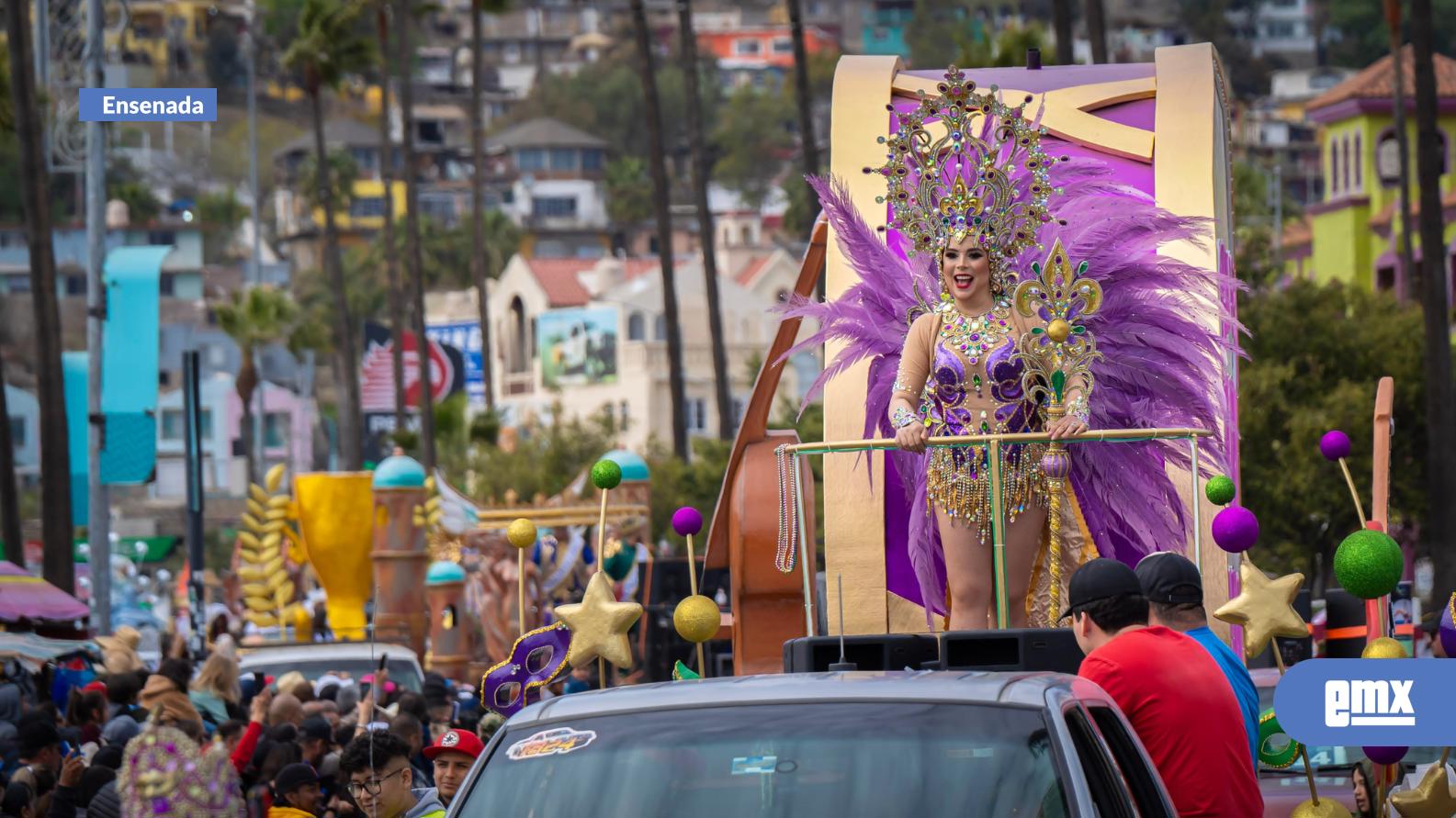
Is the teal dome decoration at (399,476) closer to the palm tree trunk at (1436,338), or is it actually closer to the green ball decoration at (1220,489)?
the palm tree trunk at (1436,338)

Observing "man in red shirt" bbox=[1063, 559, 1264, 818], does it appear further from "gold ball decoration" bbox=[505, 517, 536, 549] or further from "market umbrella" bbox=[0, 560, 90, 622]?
"market umbrella" bbox=[0, 560, 90, 622]

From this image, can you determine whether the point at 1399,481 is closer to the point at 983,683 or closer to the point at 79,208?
the point at 983,683

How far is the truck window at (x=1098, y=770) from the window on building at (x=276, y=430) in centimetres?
10893

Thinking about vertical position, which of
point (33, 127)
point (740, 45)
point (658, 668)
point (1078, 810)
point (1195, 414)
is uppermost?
point (740, 45)

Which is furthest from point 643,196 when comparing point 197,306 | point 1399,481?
point 1399,481

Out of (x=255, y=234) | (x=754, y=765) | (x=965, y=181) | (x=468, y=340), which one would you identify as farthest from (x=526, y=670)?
(x=468, y=340)

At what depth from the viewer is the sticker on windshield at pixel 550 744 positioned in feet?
19.7

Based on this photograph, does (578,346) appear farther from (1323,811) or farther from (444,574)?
(1323,811)

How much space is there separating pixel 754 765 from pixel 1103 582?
5.47 ft

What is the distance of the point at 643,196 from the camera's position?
134 meters

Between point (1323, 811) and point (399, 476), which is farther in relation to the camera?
point (399, 476)

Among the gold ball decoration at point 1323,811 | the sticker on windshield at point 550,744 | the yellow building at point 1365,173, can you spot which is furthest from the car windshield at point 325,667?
the yellow building at point 1365,173

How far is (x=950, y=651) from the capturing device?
745 centimetres

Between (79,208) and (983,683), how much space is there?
354 feet
